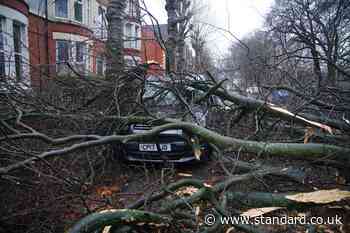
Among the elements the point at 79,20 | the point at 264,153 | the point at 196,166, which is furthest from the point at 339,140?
the point at 79,20

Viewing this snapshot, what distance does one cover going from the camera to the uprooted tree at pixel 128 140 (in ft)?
8.96

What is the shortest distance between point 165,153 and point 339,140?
2.61 m

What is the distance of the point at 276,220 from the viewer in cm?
291

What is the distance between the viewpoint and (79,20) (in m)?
17.3

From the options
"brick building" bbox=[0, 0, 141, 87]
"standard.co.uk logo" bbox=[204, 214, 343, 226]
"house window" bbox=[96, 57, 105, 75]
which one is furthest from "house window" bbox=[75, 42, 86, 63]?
"standard.co.uk logo" bbox=[204, 214, 343, 226]

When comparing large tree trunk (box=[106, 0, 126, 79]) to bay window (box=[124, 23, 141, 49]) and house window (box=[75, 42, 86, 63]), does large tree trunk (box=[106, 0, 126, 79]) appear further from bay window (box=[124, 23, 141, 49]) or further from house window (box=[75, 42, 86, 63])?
house window (box=[75, 42, 86, 63])

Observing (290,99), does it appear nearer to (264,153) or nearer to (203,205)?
(264,153)

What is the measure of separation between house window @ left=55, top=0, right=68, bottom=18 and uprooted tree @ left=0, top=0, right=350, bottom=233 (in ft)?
42.5

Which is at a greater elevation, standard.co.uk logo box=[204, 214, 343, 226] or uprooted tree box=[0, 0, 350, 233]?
uprooted tree box=[0, 0, 350, 233]

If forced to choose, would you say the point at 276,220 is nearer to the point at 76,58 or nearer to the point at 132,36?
the point at 132,36

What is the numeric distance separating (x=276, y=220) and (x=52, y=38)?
14761 mm

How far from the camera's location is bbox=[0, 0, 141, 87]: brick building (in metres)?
5.04

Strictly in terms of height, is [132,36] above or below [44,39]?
below

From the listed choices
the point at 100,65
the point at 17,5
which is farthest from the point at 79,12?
the point at 100,65
